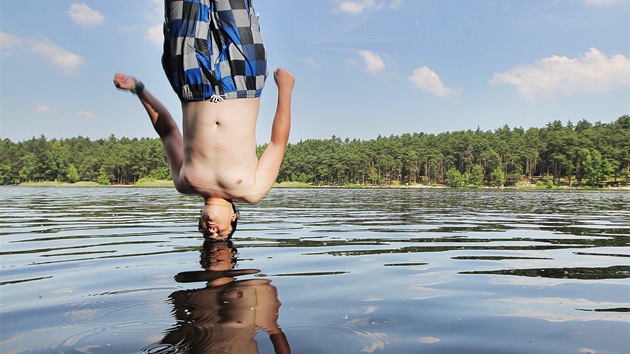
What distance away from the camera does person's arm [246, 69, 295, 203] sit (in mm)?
4195

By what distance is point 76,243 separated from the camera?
22.9 ft

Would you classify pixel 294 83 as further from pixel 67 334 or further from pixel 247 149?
pixel 67 334

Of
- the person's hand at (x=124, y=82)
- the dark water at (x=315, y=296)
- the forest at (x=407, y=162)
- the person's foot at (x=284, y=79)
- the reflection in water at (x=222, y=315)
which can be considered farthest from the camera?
the forest at (x=407, y=162)

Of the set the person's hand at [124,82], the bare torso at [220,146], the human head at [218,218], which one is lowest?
the human head at [218,218]

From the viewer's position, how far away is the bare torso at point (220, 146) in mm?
3873

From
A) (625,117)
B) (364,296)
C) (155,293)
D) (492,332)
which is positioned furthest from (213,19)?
(625,117)

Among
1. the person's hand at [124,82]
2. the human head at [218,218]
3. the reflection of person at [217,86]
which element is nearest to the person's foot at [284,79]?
the reflection of person at [217,86]

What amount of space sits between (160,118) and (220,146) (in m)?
0.95

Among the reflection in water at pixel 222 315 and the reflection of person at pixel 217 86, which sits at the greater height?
the reflection of person at pixel 217 86

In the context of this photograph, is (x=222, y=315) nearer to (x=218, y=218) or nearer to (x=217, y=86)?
(x=218, y=218)

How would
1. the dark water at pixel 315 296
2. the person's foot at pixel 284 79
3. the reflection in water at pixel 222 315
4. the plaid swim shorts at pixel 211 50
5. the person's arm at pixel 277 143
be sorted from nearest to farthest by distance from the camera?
the reflection in water at pixel 222 315 < the dark water at pixel 315 296 < the plaid swim shorts at pixel 211 50 < the person's arm at pixel 277 143 < the person's foot at pixel 284 79

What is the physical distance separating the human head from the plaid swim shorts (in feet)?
3.22

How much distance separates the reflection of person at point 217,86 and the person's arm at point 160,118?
0.28 metres

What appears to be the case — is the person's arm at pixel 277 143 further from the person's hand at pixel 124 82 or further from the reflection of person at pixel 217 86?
the person's hand at pixel 124 82
